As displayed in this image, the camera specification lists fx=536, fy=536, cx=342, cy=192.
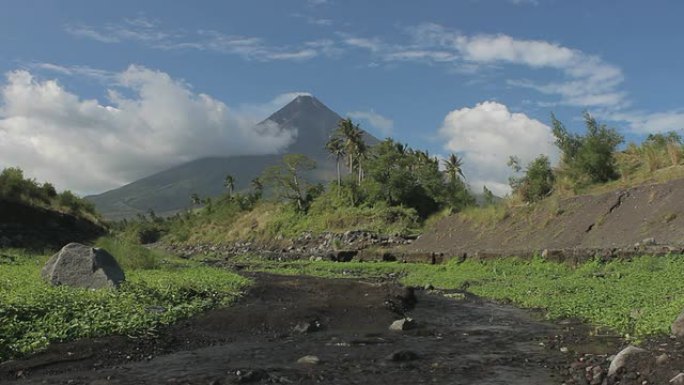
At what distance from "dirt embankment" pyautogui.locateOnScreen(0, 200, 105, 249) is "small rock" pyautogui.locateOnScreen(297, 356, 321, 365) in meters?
32.1

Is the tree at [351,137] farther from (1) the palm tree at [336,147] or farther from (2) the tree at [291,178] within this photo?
(2) the tree at [291,178]

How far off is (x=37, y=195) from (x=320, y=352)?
41.1 m

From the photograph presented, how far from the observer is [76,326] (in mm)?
11250

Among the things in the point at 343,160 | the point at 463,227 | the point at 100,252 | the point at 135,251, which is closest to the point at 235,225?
the point at 343,160

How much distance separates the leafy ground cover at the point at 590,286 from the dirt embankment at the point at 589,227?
1.12m

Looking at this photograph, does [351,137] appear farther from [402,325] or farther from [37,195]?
[402,325]

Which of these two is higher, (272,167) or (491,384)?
(272,167)

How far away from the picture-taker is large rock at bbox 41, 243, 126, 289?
16.6 m

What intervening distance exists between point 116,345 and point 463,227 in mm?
37963

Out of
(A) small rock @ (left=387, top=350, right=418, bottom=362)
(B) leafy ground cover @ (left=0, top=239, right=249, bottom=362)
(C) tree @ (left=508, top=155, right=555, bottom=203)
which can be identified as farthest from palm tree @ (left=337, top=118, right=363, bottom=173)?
(A) small rock @ (left=387, top=350, right=418, bottom=362)

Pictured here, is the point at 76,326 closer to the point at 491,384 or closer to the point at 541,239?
the point at 491,384

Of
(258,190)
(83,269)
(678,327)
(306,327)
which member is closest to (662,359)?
(678,327)

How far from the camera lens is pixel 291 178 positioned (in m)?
84.7

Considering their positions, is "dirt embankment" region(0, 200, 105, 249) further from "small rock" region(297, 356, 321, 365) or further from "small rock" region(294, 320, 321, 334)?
"small rock" region(297, 356, 321, 365)
